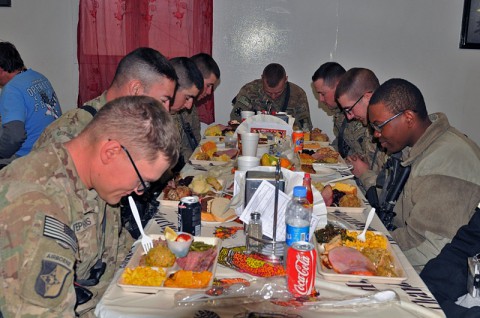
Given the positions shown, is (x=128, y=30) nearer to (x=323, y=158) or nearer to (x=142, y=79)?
(x=323, y=158)

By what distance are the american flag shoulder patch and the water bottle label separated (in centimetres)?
81

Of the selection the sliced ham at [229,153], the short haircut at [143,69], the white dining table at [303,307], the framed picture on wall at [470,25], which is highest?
the framed picture on wall at [470,25]

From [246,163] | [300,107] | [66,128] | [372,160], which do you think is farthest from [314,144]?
[66,128]

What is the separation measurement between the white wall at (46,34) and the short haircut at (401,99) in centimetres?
495

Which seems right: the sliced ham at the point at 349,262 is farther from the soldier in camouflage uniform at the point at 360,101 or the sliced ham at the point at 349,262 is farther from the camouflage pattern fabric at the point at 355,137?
the camouflage pattern fabric at the point at 355,137

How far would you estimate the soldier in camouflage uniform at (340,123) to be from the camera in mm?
4773

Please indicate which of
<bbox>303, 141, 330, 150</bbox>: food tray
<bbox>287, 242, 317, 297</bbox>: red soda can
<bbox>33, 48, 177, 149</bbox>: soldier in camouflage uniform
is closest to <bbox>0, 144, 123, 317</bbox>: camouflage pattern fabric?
<bbox>287, 242, 317, 297</bbox>: red soda can

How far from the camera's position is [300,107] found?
245 inches

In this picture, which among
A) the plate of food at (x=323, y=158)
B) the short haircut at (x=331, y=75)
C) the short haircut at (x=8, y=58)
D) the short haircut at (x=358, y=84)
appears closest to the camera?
the plate of food at (x=323, y=158)

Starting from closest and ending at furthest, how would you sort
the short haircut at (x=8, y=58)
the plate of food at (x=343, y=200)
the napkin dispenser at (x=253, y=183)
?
the napkin dispenser at (x=253, y=183), the plate of food at (x=343, y=200), the short haircut at (x=8, y=58)

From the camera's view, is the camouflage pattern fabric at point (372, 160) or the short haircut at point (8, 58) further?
the short haircut at point (8, 58)

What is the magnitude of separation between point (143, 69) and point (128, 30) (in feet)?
12.8

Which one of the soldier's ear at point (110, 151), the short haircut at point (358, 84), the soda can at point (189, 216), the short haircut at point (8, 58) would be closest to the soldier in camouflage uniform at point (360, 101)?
the short haircut at point (358, 84)

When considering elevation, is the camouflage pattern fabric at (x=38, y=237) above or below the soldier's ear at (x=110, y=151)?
below
